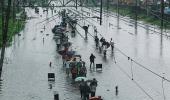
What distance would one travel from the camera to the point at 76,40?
228 ft

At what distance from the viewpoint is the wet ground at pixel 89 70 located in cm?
3431

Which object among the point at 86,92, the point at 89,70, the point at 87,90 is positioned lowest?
the point at 89,70

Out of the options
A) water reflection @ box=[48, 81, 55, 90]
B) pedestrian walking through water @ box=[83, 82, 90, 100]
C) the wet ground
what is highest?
pedestrian walking through water @ box=[83, 82, 90, 100]

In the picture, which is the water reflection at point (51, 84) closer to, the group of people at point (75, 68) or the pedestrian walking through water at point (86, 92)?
the group of people at point (75, 68)

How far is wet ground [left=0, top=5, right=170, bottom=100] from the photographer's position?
34312 mm

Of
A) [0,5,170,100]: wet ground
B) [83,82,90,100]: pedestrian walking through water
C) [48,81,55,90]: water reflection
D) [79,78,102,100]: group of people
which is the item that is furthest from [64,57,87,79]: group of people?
[83,82,90,100]: pedestrian walking through water

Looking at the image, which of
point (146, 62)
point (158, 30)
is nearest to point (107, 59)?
point (146, 62)

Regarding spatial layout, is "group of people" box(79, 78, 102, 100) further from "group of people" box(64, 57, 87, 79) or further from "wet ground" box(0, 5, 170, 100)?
"group of people" box(64, 57, 87, 79)

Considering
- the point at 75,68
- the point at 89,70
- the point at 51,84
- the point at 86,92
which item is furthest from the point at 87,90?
the point at 89,70

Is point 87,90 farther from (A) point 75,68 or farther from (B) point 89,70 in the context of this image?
(B) point 89,70

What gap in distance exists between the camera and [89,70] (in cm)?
4359

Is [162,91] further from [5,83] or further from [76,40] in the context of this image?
[76,40]

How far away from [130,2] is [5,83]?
434 feet

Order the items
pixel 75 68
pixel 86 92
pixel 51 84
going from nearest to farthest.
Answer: pixel 86 92 → pixel 51 84 → pixel 75 68
